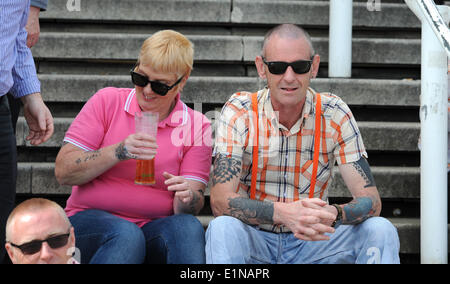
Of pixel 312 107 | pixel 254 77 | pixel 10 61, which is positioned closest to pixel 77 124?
pixel 10 61

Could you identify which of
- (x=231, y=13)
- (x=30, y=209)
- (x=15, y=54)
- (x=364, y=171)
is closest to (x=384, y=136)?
(x=364, y=171)

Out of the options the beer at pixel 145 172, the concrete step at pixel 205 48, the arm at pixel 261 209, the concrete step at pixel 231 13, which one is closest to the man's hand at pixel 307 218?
the arm at pixel 261 209

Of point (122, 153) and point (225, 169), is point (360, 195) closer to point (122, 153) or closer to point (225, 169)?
point (225, 169)

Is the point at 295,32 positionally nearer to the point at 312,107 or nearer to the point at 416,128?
the point at 312,107

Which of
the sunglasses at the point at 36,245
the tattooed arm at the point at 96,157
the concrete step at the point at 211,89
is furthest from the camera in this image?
the concrete step at the point at 211,89

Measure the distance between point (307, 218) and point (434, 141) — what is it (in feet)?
3.08

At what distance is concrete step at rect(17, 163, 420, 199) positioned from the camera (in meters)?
3.78

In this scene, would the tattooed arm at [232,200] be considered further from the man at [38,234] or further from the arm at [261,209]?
the man at [38,234]

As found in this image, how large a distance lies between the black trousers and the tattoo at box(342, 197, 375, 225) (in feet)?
4.57

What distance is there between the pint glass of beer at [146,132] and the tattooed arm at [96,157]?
0.05 m

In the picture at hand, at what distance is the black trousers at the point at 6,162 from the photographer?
263cm

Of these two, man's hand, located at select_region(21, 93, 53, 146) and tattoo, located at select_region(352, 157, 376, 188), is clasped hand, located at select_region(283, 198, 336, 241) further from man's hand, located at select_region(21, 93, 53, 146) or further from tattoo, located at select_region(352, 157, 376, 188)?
man's hand, located at select_region(21, 93, 53, 146)

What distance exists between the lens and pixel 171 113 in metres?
3.04
